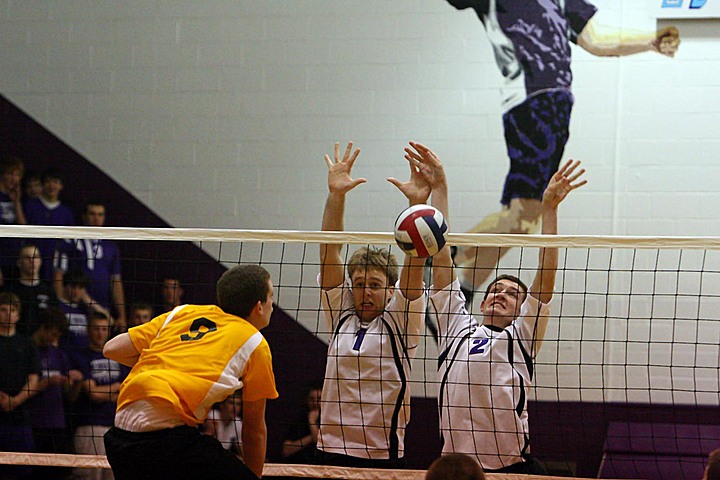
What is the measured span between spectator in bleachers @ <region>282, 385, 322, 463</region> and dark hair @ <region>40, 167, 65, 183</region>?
277 centimetres

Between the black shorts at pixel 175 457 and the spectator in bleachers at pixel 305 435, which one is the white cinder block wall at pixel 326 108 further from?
the black shorts at pixel 175 457

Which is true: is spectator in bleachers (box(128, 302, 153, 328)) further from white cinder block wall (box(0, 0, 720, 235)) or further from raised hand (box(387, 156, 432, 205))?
raised hand (box(387, 156, 432, 205))

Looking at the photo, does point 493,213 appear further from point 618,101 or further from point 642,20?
point 642,20

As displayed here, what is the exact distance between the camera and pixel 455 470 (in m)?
2.69

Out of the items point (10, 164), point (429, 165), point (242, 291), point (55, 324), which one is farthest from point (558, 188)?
point (10, 164)

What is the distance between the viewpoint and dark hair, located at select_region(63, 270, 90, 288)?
707 cm

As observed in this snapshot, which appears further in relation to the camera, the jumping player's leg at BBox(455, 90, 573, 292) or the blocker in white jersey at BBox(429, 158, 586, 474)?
the jumping player's leg at BBox(455, 90, 573, 292)

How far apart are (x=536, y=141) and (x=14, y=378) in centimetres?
430

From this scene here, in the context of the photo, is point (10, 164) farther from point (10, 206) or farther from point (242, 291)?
point (242, 291)

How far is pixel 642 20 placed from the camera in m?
7.04

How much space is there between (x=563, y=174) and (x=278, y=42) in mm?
3518

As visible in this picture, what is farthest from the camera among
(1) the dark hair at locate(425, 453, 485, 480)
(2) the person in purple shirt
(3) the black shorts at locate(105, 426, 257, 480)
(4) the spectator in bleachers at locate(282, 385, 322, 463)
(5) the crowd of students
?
(2) the person in purple shirt

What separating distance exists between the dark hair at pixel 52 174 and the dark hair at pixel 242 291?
4350mm

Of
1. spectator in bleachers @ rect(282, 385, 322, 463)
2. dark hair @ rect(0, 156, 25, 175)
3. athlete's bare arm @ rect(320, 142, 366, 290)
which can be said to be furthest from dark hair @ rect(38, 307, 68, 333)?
athlete's bare arm @ rect(320, 142, 366, 290)
